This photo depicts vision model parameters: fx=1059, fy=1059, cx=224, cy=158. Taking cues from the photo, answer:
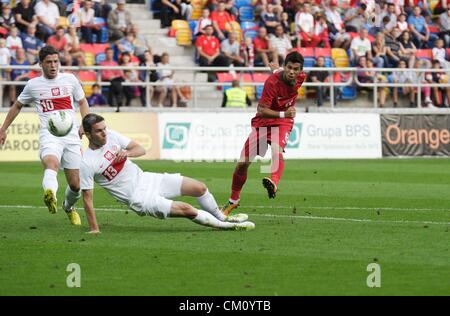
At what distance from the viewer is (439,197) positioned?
1759 cm

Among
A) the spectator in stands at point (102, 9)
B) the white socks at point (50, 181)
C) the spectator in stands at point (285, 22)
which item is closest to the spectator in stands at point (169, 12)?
the spectator in stands at point (102, 9)

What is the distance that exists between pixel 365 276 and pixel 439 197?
848 cm

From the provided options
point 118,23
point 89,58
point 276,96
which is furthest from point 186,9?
point 276,96

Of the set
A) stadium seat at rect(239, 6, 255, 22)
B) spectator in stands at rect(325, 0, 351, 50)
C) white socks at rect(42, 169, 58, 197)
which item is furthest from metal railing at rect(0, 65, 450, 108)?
white socks at rect(42, 169, 58, 197)

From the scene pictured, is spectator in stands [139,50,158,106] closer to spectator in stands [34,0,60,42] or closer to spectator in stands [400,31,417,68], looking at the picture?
spectator in stands [34,0,60,42]

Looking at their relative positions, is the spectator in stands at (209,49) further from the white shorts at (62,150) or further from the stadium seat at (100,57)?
the white shorts at (62,150)

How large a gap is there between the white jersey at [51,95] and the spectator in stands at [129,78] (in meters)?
14.3

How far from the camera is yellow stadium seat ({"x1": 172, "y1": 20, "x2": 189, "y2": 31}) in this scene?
32344mm

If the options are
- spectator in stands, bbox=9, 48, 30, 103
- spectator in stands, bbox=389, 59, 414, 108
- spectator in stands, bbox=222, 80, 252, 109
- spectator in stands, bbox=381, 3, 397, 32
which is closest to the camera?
spectator in stands, bbox=9, 48, 30, 103

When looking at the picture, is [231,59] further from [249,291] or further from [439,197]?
[249,291]

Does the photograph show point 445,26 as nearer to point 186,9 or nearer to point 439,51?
point 439,51

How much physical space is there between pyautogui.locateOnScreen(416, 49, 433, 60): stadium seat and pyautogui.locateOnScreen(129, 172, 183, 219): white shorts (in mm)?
22449

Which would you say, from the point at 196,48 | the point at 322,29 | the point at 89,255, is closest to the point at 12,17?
the point at 196,48

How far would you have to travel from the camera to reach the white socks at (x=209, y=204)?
12.9m
